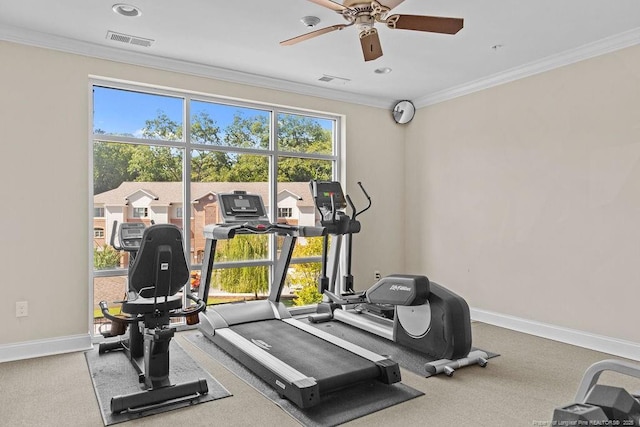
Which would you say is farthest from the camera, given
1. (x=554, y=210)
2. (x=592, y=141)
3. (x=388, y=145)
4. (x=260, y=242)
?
(x=388, y=145)

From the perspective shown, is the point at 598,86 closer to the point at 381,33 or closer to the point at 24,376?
the point at 381,33

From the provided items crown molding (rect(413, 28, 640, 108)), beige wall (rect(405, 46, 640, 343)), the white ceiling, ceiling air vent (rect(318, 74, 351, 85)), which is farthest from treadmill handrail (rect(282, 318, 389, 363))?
crown molding (rect(413, 28, 640, 108))

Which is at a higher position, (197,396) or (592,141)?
(592,141)

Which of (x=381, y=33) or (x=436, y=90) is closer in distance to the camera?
(x=381, y=33)

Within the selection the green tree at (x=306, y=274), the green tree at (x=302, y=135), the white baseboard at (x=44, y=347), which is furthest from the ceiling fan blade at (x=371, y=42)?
the white baseboard at (x=44, y=347)

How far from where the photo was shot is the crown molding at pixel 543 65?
397 centimetres

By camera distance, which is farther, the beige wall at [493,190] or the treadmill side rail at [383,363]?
the beige wall at [493,190]

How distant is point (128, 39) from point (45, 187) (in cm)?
154

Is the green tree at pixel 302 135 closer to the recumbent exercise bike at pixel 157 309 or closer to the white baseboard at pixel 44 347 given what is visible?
the recumbent exercise bike at pixel 157 309

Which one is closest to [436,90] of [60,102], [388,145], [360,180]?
[388,145]

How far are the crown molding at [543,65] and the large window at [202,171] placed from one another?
4.87ft

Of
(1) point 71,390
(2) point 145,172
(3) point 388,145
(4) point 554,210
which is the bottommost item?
(1) point 71,390

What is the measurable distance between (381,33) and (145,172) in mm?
2773

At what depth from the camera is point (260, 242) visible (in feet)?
17.6
